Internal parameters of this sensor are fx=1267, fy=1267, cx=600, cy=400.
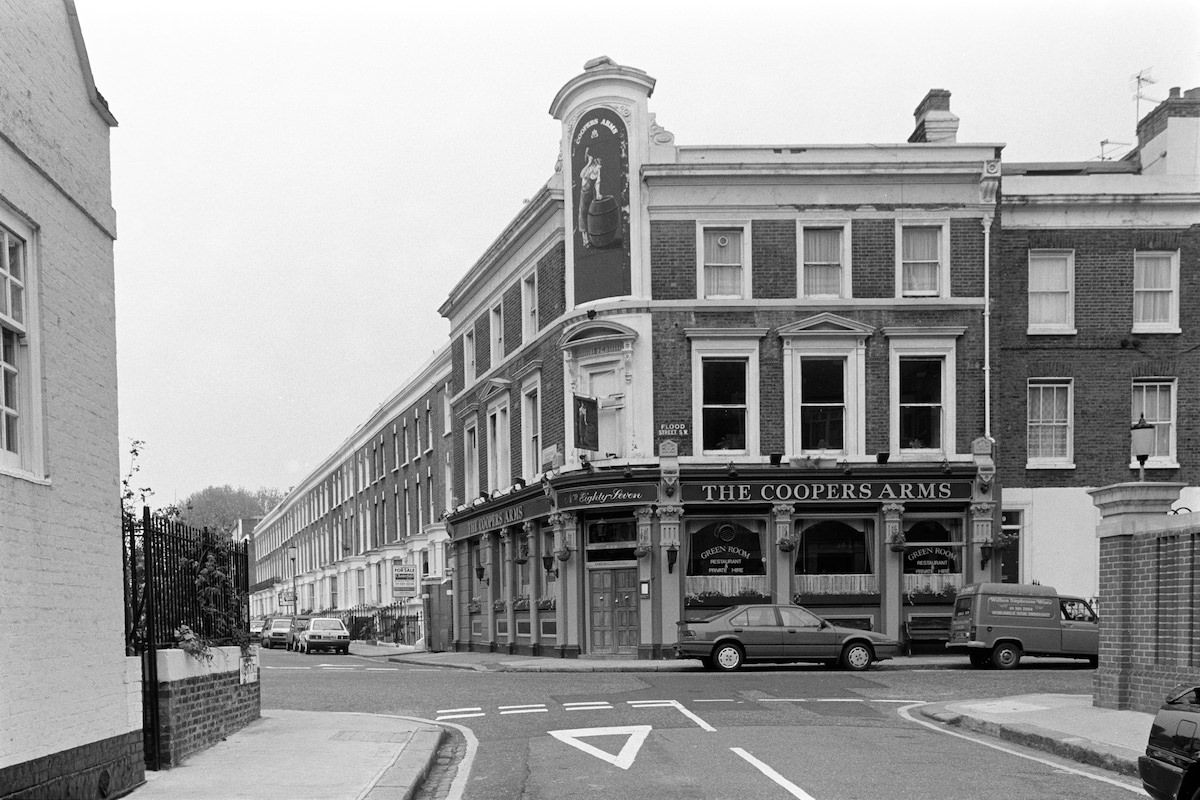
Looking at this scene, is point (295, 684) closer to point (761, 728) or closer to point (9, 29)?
point (761, 728)

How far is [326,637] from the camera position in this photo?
49.6 metres

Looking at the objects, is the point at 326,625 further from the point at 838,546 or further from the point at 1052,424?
the point at 1052,424

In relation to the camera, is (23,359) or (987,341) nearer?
(23,359)

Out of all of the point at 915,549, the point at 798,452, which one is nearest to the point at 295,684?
the point at 798,452

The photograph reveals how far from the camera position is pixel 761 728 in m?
14.8

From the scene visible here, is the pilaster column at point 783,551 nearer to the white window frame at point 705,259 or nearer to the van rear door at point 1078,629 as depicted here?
the white window frame at point 705,259

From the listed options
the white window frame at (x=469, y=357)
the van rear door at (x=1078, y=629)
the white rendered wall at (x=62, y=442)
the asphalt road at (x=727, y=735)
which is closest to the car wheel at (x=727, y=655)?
the asphalt road at (x=727, y=735)

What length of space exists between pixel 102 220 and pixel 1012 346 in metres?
25.5

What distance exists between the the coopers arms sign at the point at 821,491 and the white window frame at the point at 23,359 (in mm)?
22376

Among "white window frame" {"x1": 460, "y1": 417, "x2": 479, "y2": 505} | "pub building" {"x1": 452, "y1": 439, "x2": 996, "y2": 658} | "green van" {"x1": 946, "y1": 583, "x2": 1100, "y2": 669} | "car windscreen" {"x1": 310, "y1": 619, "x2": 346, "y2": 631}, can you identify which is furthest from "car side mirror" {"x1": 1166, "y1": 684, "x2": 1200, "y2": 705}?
"car windscreen" {"x1": 310, "y1": 619, "x2": 346, "y2": 631}

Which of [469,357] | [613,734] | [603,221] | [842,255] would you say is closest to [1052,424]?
[842,255]

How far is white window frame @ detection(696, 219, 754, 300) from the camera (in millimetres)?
30875

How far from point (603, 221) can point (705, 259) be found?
2692mm

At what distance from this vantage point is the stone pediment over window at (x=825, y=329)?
30.6 meters
